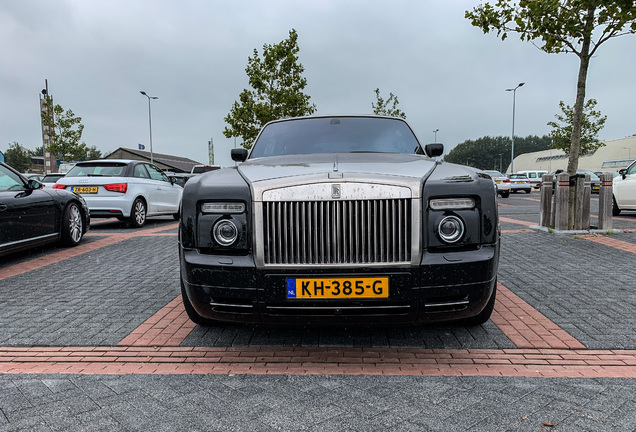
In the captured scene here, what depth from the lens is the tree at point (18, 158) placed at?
79000mm

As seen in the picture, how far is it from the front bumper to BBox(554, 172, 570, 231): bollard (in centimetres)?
676

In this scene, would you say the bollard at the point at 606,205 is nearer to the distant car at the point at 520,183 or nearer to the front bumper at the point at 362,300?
the front bumper at the point at 362,300

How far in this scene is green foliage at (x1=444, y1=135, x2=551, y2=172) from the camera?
125125 millimetres

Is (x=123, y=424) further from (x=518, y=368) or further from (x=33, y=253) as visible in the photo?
(x=33, y=253)

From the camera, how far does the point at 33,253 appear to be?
6945 mm

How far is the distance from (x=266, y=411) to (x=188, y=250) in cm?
108

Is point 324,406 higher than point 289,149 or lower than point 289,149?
lower

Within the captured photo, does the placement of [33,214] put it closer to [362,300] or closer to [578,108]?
[362,300]

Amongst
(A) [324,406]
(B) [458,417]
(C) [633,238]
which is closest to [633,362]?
(B) [458,417]

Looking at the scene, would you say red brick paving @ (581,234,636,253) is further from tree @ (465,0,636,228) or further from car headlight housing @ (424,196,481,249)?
car headlight housing @ (424,196,481,249)

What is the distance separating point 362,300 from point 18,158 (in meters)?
94.9

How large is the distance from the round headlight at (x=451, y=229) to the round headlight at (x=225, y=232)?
122cm

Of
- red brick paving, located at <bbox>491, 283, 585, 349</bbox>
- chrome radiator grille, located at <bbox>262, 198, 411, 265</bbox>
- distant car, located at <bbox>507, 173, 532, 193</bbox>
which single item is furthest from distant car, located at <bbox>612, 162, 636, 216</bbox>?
distant car, located at <bbox>507, 173, 532, 193</bbox>

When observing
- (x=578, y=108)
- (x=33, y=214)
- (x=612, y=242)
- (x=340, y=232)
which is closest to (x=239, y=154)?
(x=340, y=232)
